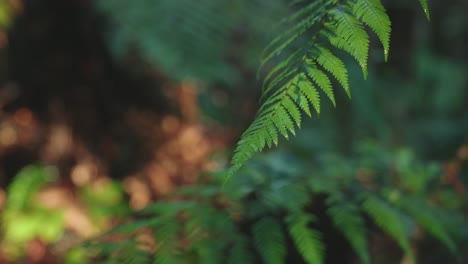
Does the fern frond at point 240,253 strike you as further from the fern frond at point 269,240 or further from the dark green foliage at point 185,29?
the dark green foliage at point 185,29

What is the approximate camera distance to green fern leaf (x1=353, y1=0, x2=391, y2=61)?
0.76 meters

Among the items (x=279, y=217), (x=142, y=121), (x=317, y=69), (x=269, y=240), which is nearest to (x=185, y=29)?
(x=142, y=121)

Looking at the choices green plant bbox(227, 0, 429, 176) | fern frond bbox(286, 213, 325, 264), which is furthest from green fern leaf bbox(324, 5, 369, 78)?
fern frond bbox(286, 213, 325, 264)

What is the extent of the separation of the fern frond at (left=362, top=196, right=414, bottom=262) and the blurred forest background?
37 cm

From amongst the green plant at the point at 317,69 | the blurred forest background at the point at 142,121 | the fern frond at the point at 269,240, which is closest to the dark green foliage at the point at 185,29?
the blurred forest background at the point at 142,121

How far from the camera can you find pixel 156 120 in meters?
3.01

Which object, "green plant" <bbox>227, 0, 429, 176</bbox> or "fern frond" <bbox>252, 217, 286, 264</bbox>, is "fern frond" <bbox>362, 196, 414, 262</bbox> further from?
"green plant" <bbox>227, 0, 429, 176</bbox>

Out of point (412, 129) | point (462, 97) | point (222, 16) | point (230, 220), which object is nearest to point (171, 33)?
point (222, 16)

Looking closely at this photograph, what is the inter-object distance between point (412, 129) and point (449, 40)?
2198mm

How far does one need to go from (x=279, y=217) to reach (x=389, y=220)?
30cm

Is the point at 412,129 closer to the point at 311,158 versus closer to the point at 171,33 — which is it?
the point at 311,158

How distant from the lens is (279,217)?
4.09 feet

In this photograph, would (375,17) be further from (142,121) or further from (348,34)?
(142,121)

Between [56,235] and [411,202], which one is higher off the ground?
[56,235]
